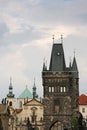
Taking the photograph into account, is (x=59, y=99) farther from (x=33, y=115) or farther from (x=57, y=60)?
(x=33, y=115)

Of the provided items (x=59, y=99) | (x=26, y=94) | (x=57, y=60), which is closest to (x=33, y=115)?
(x=59, y=99)

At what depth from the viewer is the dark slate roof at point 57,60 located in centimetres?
10912

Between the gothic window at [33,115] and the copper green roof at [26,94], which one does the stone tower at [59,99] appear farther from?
the copper green roof at [26,94]

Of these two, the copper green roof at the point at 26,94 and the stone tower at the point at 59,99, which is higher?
the copper green roof at the point at 26,94

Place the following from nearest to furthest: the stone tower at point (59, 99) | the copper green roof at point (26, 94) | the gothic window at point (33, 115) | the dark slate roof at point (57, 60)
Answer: the stone tower at point (59, 99) → the dark slate roof at point (57, 60) → the gothic window at point (33, 115) → the copper green roof at point (26, 94)

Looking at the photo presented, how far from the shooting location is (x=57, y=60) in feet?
359

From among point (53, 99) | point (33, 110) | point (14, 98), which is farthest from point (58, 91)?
point (14, 98)

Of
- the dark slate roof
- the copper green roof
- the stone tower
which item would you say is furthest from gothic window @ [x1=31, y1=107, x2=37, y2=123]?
the copper green roof

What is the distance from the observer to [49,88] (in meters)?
108

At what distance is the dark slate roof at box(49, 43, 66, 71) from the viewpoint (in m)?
109

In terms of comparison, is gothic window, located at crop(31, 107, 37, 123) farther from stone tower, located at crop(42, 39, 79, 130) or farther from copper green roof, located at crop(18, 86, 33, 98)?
copper green roof, located at crop(18, 86, 33, 98)

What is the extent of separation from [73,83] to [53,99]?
17.3 ft

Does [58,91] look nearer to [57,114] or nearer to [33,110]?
[57,114]

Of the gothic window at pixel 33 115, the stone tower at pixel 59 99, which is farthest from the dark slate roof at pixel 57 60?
the gothic window at pixel 33 115
